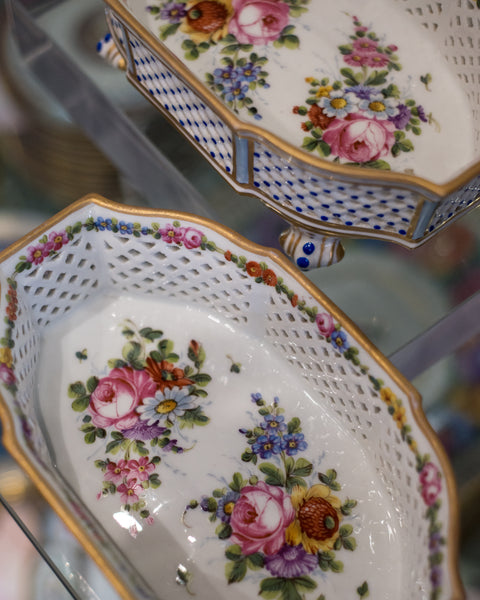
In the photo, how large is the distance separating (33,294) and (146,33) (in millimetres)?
251

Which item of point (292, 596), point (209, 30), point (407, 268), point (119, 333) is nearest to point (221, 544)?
point (292, 596)

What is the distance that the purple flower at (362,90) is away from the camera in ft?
2.70

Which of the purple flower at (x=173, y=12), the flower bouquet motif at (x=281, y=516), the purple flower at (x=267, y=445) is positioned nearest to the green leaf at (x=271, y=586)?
the flower bouquet motif at (x=281, y=516)

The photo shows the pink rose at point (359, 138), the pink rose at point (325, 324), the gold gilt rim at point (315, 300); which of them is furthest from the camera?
the pink rose at point (359, 138)

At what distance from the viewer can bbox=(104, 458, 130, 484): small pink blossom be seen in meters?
0.70

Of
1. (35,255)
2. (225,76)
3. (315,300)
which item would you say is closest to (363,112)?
(225,76)

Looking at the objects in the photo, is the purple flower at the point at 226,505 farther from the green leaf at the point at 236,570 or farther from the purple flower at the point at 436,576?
the purple flower at the point at 436,576

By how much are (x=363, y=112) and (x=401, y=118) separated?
0.04m

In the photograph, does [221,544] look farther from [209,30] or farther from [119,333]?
[209,30]

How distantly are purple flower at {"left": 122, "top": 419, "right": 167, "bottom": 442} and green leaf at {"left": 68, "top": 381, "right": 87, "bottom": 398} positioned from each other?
55mm

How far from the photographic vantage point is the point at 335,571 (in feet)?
2.16

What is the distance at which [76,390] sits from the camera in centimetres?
74

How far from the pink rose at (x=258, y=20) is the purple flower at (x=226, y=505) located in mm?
469

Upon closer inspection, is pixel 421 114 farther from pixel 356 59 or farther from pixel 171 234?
pixel 171 234
